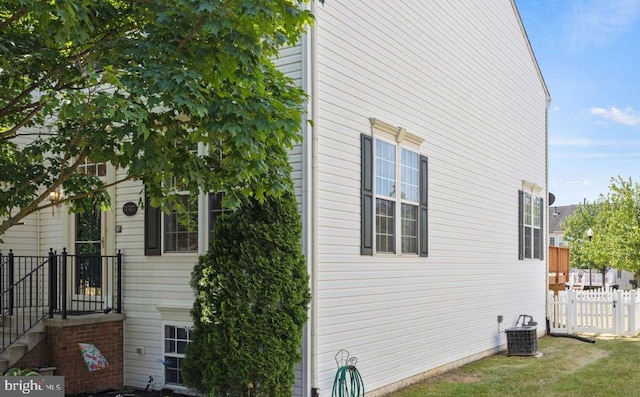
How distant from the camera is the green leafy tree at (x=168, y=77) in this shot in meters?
5.36

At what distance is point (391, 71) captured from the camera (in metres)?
10.4

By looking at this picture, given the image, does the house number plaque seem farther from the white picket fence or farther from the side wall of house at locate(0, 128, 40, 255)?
the white picket fence

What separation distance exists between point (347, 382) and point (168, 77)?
5.14 metres

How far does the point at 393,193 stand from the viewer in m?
10.3

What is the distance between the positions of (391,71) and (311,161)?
2928 mm

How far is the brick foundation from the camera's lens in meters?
9.02

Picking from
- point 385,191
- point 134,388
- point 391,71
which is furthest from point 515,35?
point 134,388

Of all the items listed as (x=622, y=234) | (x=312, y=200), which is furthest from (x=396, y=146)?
(x=622, y=234)

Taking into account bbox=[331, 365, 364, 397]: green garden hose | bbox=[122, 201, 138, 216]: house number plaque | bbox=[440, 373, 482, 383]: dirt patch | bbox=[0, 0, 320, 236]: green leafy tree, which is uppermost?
bbox=[0, 0, 320, 236]: green leafy tree

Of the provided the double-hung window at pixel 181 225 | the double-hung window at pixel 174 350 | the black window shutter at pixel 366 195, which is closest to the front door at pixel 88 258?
the double-hung window at pixel 181 225

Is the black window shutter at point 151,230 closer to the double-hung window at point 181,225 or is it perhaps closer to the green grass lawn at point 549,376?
the double-hung window at point 181,225

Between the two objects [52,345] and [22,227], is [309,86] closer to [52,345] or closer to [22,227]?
[52,345]

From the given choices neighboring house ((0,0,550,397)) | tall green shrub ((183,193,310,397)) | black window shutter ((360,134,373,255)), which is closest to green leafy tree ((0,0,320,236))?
tall green shrub ((183,193,310,397))

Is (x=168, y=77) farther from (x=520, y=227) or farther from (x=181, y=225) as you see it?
(x=520, y=227)
